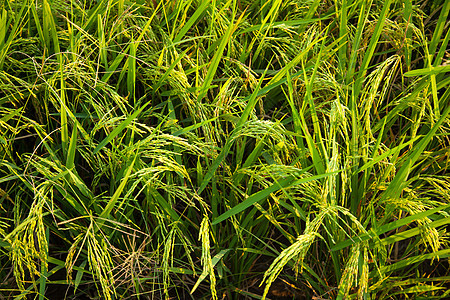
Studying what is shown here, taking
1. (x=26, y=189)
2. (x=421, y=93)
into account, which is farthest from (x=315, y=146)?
(x=26, y=189)

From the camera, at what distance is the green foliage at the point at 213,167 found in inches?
43.6

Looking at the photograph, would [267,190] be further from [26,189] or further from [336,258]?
[26,189]

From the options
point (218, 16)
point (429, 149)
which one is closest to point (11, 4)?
point (218, 16)

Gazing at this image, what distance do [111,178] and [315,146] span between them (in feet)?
1.86

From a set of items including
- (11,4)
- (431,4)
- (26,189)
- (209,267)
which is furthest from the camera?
(431,4)

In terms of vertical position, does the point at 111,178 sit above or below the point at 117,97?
below

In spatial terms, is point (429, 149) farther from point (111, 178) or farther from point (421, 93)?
point (111, 178)

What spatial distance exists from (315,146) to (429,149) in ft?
1.37

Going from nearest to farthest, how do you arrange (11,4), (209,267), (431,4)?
(209,267), (11,4), (431,4)

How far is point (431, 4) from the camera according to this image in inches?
63.7

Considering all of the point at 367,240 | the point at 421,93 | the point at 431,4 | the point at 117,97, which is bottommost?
the point at 367,240

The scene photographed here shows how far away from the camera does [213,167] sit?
118cm

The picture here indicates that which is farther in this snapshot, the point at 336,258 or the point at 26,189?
the point at 26,189

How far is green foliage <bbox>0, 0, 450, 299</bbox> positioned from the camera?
3.63 feet
